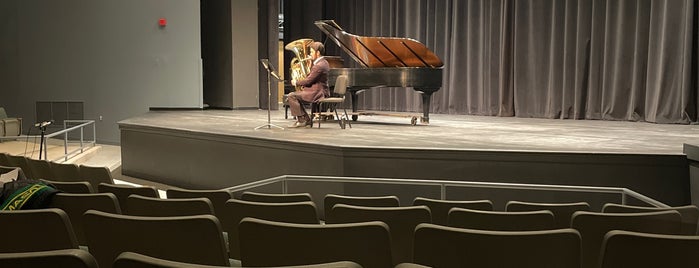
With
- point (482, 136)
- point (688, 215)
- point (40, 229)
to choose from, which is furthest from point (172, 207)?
point (482, 136)

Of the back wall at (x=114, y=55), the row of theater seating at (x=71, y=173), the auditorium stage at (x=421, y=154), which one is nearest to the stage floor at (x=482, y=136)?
the auditorium stage at (x=421, y=154)

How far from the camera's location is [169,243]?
198 centimetres

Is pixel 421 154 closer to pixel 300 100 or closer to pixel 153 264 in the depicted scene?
pixel 300 100

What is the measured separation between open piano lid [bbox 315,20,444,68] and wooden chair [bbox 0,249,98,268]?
705 centimetres

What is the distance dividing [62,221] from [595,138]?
5591 mm

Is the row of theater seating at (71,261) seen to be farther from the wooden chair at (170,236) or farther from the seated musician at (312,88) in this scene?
the seated musician at (312,88)

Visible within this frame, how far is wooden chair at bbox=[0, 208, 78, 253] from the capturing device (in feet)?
6.57

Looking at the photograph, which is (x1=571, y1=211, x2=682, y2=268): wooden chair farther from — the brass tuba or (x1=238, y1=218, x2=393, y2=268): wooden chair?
the brass tuba

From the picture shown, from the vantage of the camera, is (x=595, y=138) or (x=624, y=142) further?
(x=595, y=138)

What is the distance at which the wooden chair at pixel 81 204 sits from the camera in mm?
2686

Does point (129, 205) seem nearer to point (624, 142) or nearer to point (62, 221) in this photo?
point (62, 221)

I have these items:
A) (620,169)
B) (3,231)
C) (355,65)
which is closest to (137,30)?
(355,65)

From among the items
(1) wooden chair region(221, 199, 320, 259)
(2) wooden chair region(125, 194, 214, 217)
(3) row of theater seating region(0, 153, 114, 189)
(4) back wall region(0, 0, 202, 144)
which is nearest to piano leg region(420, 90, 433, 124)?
(3) row of theater seating region(0, 153, 114, 189)

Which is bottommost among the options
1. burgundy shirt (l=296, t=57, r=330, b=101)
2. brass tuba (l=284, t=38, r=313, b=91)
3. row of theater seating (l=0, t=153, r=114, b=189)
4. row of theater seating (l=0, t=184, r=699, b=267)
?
row of theater seating (l=0, t=153, r=114, b=189)
